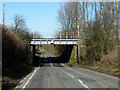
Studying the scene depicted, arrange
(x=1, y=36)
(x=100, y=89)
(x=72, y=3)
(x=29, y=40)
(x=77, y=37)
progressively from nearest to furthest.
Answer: (x=100, y=89), (x=1, y=36), (x=29, y=40), (x=77, y=37), (x=72, y=3)

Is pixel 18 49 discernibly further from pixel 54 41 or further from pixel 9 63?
pixel 54 41

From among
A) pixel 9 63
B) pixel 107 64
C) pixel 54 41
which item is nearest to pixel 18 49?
pixel 9 63

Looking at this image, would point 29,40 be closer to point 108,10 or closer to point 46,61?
point 108,10

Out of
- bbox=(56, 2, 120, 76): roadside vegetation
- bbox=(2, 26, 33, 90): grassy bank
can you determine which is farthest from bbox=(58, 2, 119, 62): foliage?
bbox=(2, 26, 33, 90): grassy bank

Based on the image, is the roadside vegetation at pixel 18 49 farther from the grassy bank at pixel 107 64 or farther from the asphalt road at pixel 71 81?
the grassy bank at pixel 107 64

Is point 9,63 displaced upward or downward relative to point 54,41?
downward

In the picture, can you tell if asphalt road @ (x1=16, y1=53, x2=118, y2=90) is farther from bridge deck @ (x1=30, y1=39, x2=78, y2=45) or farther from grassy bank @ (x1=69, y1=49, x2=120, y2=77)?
bridge deck @ (x1=30, y1=39, x2=78, y2=45)

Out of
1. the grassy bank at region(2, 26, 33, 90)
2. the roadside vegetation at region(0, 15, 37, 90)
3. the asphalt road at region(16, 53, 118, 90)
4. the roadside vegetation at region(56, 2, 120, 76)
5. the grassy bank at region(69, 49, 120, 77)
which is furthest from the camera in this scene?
the roadside vegetation at region(56, 2, 120, 76)

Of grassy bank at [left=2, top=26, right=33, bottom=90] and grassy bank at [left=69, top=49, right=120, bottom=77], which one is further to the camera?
grassy bank at [left=69, top=49, right=120, bottom=77]

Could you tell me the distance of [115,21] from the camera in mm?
40875

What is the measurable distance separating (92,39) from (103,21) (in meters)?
4.46

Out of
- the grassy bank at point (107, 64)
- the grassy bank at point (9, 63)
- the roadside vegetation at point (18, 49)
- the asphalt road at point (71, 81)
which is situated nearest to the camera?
the asphalt road at point (71, 81)

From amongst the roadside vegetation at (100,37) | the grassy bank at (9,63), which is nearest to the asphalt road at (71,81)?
the grassy bank at (9,63)

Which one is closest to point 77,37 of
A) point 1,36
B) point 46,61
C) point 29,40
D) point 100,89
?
point 29,40
